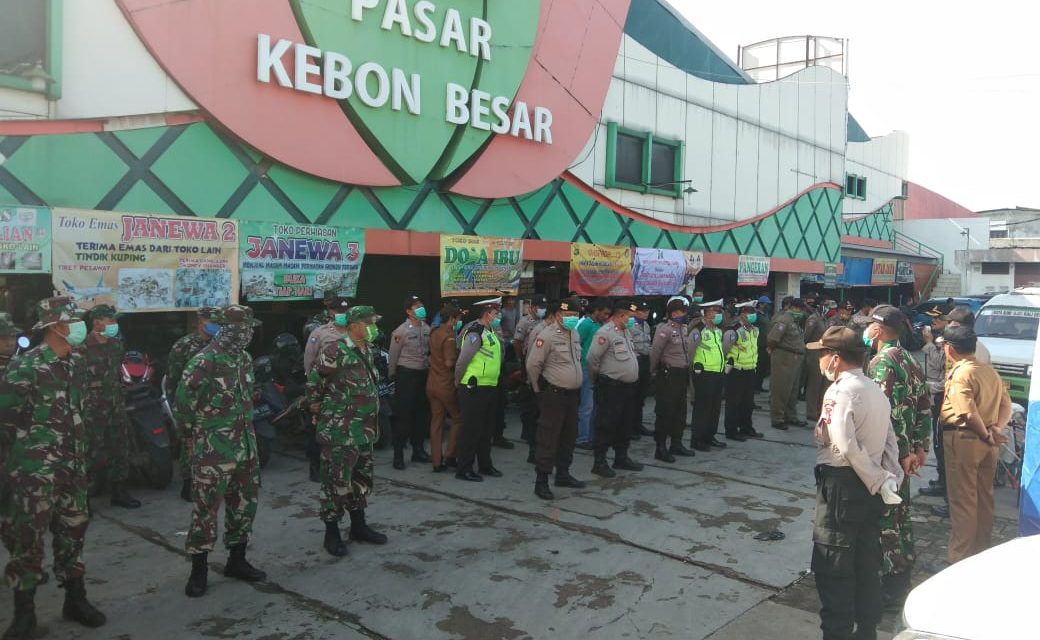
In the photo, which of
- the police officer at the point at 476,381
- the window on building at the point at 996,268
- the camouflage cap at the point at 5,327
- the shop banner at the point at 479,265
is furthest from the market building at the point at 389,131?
the window on building at the point at 996,268

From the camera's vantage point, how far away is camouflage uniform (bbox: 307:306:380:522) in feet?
17.3

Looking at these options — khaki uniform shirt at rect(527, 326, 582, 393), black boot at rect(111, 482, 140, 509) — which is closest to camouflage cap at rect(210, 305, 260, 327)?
black boot at rect(111, 482, 140, 509)

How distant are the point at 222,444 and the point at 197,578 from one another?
0.85 metres

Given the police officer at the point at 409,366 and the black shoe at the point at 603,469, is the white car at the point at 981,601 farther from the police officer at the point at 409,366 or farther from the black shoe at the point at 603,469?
the police officer at the point at 409,366

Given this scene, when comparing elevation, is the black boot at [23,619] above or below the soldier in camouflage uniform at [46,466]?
below

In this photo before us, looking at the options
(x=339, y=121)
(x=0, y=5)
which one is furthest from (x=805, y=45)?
(x=0, y=5)

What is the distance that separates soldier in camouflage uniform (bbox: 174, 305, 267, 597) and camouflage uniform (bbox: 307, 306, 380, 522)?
58cm

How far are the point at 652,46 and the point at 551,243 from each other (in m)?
4.90

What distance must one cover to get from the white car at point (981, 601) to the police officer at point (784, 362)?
7723mm

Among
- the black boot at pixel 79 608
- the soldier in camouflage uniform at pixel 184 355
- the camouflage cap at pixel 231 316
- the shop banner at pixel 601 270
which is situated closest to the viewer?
the black boot at pixel 79 608

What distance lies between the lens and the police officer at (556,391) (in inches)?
271

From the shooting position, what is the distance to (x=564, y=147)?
39.0ft

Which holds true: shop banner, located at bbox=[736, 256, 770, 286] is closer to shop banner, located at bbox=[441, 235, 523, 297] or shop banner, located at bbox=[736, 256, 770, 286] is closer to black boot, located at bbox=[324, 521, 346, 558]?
shop banner, located at bbox=[441, 235, 523, 297]

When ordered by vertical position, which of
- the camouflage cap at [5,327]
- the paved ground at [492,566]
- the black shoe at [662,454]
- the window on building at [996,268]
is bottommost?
the paved ground at [492,566]
